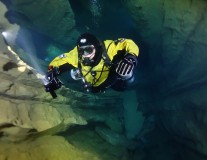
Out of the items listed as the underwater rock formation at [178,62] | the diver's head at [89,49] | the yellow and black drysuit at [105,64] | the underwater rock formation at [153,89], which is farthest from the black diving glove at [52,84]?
the underwater rock formation at [178,62]

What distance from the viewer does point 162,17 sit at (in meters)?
5.63

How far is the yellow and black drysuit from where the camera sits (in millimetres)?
3669

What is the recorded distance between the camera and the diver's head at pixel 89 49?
142 inches

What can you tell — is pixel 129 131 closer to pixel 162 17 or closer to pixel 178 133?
Result: pixel 178 133

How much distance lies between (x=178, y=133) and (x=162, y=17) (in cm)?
302

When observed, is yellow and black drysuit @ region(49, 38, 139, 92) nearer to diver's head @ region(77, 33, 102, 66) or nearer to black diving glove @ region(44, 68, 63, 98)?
diver's head @ region(77, 33, 102, 66)

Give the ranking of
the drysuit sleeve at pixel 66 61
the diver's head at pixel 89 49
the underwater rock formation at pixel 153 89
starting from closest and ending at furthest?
the diver's head at pixel 89 49 < the drysuit sleeve at pixel 66 61 < the underwater rock formation at pixel 153 89

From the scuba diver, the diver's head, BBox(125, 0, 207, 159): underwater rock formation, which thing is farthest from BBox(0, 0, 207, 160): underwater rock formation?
the diver's head

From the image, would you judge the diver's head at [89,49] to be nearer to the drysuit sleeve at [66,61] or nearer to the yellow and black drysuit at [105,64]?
the yellow and black drysuit at [105,64]

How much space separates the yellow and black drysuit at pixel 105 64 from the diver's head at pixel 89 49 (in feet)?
0.33

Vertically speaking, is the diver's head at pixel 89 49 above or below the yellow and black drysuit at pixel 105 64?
above

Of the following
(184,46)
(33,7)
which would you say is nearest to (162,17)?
(184,46)

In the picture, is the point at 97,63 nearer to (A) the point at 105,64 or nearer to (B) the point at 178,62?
(A) the point at 105,64

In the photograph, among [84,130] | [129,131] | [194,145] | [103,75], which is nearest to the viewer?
[103,75]
